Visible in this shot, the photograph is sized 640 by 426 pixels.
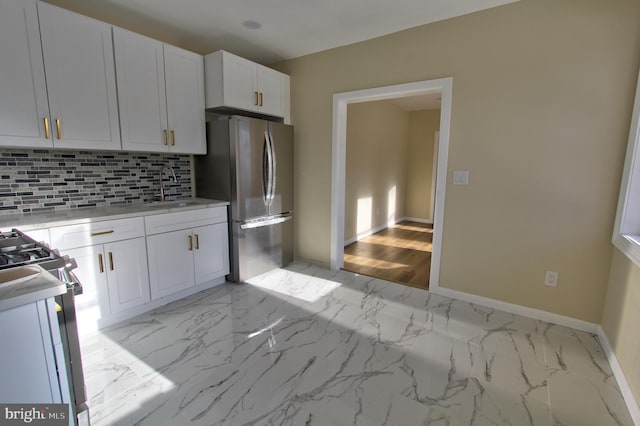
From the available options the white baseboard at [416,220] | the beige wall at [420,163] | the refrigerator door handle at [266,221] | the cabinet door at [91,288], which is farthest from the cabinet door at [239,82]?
the white baseboard at [416,220]

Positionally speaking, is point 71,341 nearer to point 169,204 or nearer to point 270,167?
point 169,204

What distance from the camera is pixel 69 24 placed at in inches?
84.7

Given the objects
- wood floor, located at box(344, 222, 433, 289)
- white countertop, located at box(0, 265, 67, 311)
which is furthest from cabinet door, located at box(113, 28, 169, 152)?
wood floor, located at box(344, 222, 433, 289)

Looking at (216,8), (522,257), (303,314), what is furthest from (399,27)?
(303,314)

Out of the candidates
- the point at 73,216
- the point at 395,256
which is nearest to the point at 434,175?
the point at 395,256

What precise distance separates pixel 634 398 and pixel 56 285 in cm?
266

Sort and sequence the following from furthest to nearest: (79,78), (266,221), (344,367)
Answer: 1. (266,221)
2. (79,78)
3. (344,367)

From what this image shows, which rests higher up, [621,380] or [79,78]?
[79,78]

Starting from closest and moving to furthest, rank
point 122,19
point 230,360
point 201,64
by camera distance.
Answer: point 230,360 < point 122,19 < point 201,64

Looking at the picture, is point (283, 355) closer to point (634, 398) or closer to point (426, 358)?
point (426, 358)

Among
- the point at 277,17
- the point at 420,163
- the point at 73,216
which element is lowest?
the point at 73,216

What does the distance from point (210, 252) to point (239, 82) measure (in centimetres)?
173

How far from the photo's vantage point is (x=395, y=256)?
4.24 metres

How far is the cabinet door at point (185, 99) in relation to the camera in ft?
9.10
